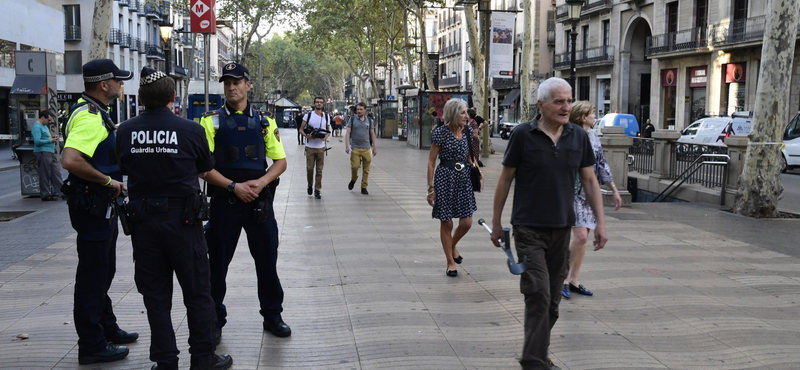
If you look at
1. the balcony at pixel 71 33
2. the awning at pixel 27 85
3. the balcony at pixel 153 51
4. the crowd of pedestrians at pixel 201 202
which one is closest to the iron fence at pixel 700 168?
the crowd of pedestrians at pixel 201 202

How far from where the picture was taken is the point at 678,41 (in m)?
36.8

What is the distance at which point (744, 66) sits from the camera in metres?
32.8

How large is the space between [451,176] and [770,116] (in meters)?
7.13

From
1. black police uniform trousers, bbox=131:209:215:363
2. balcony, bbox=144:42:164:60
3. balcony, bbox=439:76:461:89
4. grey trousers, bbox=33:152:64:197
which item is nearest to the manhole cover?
grey trousers, bbox=33:152:64:197

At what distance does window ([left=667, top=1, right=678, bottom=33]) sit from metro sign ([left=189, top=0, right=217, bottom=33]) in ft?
112

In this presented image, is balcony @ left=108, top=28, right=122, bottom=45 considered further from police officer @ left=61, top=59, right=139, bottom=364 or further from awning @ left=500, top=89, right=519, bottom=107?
police officer @ left=61, top=59, right=139, bottom=364

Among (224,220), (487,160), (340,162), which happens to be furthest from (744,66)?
(224,220)

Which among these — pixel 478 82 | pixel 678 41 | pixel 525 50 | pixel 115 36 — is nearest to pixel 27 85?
pixel 478 82

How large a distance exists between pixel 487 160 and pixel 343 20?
91.9ft

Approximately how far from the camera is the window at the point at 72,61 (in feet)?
150

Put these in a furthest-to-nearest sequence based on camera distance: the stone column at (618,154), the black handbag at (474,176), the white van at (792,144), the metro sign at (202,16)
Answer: the white van at (792,144) < the stone column at (618,154) < the metro sign at (202,16) < the black handbag at (474,176)

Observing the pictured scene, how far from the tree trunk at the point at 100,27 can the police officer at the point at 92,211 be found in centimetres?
1003

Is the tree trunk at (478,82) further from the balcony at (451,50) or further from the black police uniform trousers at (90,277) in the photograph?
the balcony at (451,50)

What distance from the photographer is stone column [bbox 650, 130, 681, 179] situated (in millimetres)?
14992
